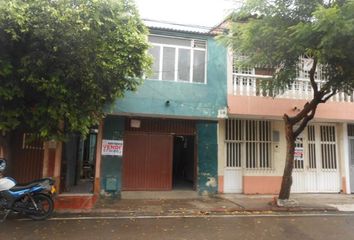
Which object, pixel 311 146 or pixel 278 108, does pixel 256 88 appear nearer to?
pixel 278 108

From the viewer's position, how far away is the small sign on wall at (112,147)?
12766 mm

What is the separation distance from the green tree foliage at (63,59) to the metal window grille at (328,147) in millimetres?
8979

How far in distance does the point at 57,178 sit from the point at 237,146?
6.77 meters

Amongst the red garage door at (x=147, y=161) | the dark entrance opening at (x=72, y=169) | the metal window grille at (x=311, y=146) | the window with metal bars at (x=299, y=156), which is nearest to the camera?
the dark entrance opening at (x=72, y=169)

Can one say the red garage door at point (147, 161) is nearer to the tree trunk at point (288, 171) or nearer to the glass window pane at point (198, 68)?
the glass window pane at point (198, 68)

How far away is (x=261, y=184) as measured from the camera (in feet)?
46.6

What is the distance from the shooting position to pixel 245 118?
562 inches

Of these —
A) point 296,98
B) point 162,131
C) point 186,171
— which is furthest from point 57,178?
point 296,98

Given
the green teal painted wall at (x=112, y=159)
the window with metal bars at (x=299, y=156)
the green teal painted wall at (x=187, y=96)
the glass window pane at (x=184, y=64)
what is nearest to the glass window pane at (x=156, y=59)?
the green teal painted wall at (x=187, y=96)

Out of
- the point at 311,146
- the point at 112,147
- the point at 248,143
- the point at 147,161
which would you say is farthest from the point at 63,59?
the point at 311,146

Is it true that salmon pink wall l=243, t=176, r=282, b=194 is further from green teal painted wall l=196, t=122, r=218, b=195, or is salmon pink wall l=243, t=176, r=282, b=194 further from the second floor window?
the second floor window

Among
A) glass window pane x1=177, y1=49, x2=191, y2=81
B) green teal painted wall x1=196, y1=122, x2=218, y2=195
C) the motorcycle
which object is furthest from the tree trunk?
the motorcycle

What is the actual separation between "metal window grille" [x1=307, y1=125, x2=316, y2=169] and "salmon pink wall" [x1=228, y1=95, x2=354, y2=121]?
1075 millimetres

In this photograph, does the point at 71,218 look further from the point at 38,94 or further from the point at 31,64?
the point at 31,64
